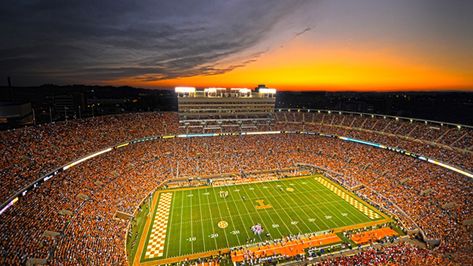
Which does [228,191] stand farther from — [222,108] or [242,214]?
[222,108]

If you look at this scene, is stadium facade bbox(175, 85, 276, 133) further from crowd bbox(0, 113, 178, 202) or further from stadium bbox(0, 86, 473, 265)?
crowd bbox(0, 113, 178, 202)

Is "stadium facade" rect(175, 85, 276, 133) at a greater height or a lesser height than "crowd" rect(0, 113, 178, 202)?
greater

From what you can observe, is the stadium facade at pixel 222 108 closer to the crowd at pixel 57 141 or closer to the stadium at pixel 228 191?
the stadium at pixel 228 191

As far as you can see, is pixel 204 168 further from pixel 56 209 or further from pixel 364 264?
pixel 364 264

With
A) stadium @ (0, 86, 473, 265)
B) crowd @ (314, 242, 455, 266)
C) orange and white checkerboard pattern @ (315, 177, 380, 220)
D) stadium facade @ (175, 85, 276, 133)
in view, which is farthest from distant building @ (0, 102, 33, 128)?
crowd @ (314, 242, 455, 266)

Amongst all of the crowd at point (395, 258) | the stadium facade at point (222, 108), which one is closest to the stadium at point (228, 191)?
the crowd at point (395, 258)

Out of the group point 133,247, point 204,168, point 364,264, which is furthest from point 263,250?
point 204,168

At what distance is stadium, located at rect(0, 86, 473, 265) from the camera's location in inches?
740

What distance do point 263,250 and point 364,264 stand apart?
7.79 metres

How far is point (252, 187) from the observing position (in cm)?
3266

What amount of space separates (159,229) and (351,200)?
2277cm

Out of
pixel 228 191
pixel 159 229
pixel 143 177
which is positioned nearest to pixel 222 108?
pixel 228 191

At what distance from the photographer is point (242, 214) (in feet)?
86.0

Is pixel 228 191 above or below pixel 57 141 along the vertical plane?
below
